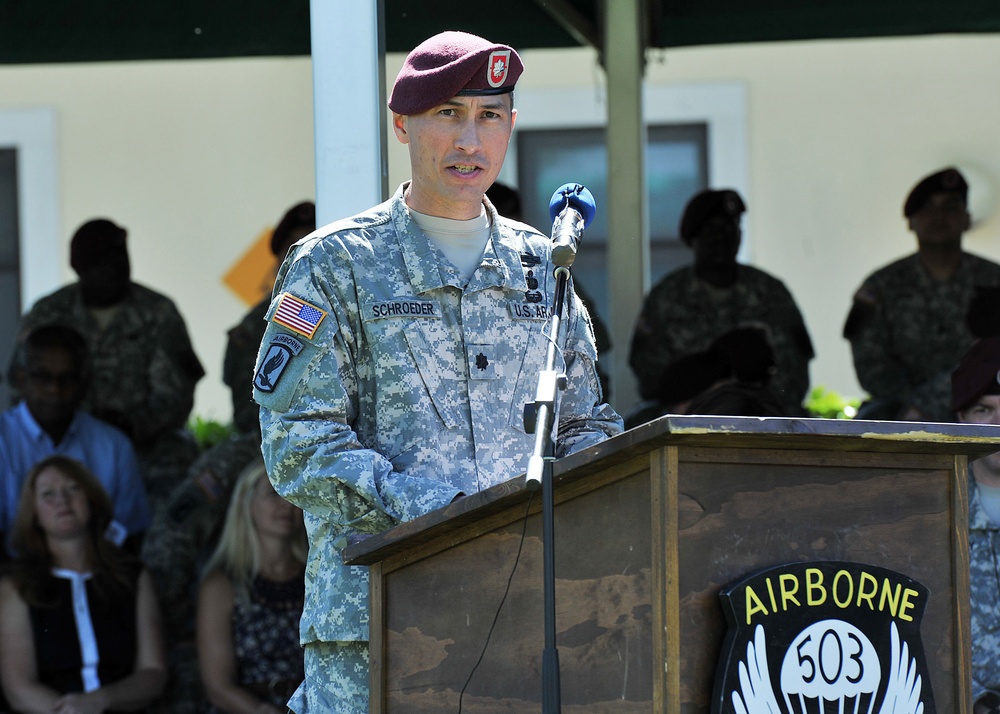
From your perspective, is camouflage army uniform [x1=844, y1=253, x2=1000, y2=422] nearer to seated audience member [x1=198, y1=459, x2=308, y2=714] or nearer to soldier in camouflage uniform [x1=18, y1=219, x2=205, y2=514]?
seated audience member [x1=198, y1=459, x2=308, y2=714]

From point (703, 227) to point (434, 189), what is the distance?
15.0 feet

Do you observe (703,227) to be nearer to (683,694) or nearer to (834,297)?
(834,297)

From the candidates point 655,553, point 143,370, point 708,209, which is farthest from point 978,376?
point 143,370

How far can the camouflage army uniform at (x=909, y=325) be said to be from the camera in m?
6.42

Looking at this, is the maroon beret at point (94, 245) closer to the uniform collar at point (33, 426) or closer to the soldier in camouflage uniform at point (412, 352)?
the uniform collar at point (33, 426)

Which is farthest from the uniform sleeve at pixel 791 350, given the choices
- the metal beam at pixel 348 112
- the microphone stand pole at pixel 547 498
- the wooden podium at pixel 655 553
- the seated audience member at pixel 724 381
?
the microphone stand pole at pixel 547 498

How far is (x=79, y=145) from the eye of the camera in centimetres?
834

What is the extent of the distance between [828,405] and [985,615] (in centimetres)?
323

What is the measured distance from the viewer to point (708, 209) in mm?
7027

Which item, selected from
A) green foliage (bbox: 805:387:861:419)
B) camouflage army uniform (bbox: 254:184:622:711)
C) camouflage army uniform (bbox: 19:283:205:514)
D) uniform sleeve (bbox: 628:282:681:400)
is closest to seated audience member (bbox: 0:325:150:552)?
camouflage army uniform (bbox: 19:283:205:514)

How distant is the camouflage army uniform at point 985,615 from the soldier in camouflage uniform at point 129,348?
346 centimetres

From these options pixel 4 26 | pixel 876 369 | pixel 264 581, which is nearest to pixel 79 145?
pixel 4 26

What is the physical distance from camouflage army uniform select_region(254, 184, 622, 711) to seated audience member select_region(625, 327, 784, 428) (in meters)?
2.95

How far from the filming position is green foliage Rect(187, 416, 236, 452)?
6762 mm
